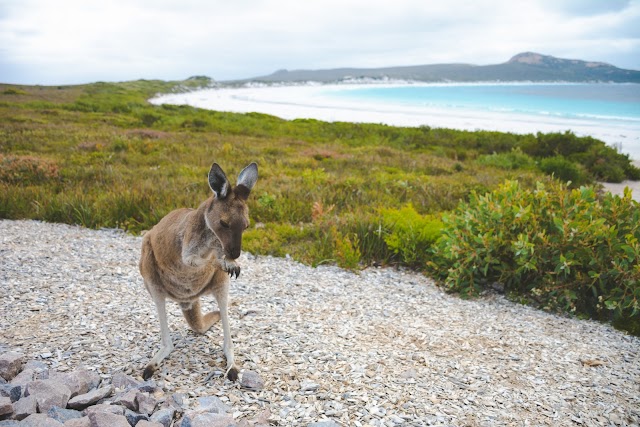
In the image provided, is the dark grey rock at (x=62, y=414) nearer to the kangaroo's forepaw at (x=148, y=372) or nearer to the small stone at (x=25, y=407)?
the small stone at (x=25, y=407)

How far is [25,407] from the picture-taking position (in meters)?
3.36

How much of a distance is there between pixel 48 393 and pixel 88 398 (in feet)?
0.97

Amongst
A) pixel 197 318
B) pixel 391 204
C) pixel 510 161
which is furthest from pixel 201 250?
pixel 510 161

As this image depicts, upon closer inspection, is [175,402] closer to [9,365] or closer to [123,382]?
[123,382]

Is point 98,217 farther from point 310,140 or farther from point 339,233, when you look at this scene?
point 310,140

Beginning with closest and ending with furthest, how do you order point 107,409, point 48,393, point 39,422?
point 39,422 < point 107,409 < point 48,393

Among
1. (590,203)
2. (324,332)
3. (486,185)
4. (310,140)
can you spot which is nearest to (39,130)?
(310,140)

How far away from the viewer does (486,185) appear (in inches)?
575

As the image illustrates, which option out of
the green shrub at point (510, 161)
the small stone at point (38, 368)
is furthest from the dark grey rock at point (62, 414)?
the green shrub at point (510, 161)

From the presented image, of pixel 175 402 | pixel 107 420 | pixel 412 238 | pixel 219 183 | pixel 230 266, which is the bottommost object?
pixel 175 402

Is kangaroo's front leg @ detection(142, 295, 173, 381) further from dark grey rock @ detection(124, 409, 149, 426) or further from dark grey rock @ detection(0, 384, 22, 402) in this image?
dark grey rock @ detection(0, 384, 22, 402)

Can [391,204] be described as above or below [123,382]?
above

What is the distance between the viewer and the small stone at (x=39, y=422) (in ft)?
10.3

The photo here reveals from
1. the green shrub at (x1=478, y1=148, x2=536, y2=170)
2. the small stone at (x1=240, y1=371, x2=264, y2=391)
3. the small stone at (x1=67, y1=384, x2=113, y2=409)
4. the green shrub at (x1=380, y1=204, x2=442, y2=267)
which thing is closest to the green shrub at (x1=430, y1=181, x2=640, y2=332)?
the green shrub at (x1=380, y1=204, x2=442, y2=267)
